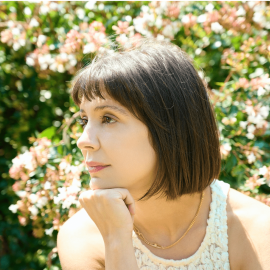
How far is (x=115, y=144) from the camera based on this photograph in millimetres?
1345

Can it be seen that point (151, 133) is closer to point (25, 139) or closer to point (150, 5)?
point (150, 5)

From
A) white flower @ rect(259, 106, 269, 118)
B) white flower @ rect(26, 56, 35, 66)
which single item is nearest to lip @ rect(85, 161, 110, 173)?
white flower @ rect(259, 106, 269, 118)

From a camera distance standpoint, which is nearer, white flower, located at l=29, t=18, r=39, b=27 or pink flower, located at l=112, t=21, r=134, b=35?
pink flower, located at l=112, t=21, r=134, b=35

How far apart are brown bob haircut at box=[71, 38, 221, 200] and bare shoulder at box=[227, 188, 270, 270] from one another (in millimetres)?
230

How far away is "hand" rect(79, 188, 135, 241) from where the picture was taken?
1396mm

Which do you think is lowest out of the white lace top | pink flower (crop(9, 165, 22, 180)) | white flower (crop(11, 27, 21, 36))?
the white lace top

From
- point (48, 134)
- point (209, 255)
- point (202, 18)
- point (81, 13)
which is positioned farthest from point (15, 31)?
point (209, 255)

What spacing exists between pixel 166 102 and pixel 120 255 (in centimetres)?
69

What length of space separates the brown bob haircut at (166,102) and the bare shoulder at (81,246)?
1.45 ft

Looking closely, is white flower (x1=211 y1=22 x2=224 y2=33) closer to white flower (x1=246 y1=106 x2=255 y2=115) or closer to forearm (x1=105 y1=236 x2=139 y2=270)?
white flower (x1=246 y1=106 x2=255 y2=115)

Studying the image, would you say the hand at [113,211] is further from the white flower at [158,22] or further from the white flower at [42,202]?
the white flower at [158,22]

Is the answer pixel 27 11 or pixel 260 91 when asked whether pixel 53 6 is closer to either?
pixel 27 11

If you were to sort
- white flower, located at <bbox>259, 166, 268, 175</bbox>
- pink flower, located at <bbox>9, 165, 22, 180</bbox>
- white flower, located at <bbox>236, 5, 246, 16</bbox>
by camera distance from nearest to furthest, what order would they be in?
1. white flower, located at <bbox>259, 166, 268, 175</bbox>
2. pink flower, located at <bbox>9, 165, 22, 180</bbox>
3. white flower, located at <bbox>236, 5, 246, 16</bbox>

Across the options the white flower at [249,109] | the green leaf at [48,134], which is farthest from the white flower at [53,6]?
the white flower at [249,109]
